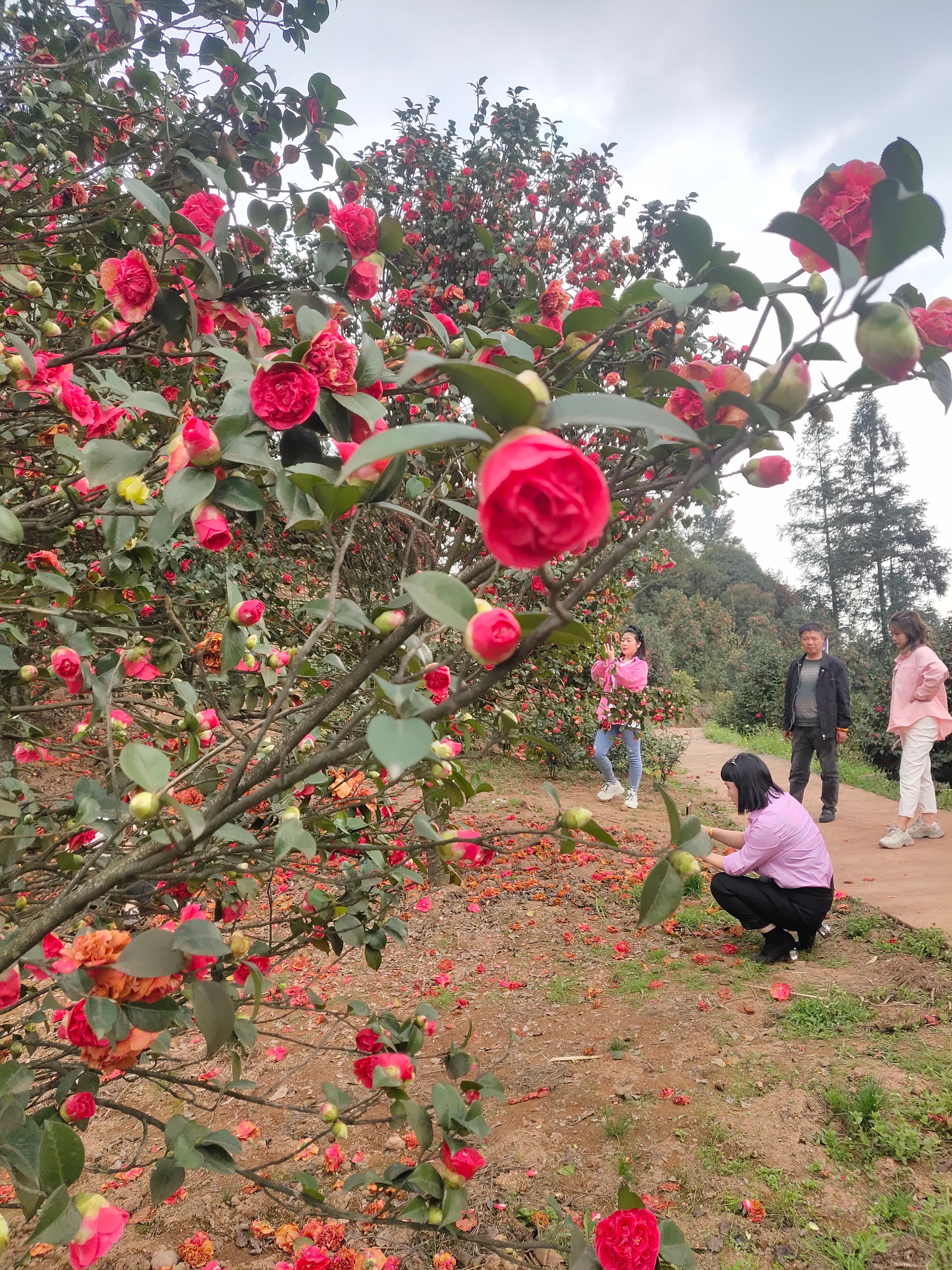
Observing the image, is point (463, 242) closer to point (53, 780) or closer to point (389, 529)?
point (389, 529)

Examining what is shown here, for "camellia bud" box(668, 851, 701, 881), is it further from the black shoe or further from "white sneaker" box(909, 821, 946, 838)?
"white sneaker" box(909, 821, 946, 838)

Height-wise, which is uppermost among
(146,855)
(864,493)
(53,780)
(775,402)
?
(864,493)

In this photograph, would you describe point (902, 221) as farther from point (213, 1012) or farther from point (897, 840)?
point (897, 840)

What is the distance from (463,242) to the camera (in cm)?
465

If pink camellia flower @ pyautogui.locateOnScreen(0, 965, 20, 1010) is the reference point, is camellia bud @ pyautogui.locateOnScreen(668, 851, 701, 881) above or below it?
above

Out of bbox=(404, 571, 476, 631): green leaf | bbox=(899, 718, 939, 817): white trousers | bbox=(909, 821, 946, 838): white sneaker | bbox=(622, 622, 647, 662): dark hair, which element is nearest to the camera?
bbox=(404, 571, 476, 631): green leaf

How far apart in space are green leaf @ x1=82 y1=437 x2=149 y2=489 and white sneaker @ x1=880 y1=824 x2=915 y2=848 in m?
4.70

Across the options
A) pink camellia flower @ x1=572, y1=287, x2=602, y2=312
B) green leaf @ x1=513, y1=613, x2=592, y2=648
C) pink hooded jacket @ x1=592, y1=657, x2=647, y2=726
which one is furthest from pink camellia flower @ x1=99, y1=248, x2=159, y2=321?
pink hooded jacket @ x1=592, y1=657, x2=647, y2=726

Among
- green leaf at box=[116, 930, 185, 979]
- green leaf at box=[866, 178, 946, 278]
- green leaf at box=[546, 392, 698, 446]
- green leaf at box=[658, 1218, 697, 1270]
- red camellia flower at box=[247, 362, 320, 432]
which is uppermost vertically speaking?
green leaf at box=[866, 178, 946, 278]

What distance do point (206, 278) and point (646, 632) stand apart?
13507 millimetres

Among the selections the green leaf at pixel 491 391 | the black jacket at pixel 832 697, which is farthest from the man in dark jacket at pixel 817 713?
the green leaf at pixel 491 391

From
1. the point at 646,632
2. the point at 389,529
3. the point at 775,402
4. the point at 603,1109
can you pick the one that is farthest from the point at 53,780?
the point at 646,632

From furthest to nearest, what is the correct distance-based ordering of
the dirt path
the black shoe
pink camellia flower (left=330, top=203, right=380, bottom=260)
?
the dirt path → the black shoe → pink camellia flower (left=330, top=203, right=380, bottom=260)

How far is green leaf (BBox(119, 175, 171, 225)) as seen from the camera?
0.85m
